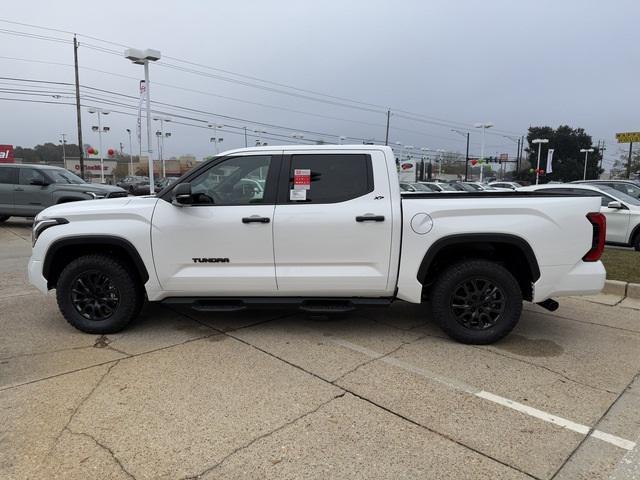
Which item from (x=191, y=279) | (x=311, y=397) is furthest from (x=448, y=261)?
(x=191, y=279)

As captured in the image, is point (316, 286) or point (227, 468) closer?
point (227, 468)

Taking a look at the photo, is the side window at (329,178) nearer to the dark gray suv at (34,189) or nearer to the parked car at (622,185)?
the parked car at (622,185)

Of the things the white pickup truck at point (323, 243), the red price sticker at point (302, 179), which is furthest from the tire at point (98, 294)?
the red price sticker at point (302, 179)

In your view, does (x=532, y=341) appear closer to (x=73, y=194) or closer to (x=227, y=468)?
(x=227, y=468)

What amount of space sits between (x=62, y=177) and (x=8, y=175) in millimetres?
1446

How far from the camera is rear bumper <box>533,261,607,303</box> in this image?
438 cm

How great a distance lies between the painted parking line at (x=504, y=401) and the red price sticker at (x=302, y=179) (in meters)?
1.58

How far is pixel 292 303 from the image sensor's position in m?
4.61

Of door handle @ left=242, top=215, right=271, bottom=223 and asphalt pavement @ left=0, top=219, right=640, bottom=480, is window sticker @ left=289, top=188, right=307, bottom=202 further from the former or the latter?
asphalt pavement @ left=0, top=219, right=640, bottom=480

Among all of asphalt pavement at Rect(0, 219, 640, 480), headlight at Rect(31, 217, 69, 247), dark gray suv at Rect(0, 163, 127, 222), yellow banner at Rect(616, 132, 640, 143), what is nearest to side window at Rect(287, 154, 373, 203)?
asphalt pavement at Rect(0, 219, 640, 480)

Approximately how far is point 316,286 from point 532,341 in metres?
2.24

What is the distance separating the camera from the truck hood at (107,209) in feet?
15.3

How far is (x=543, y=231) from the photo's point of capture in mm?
4320

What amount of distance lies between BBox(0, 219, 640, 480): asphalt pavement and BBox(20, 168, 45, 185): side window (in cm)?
977
